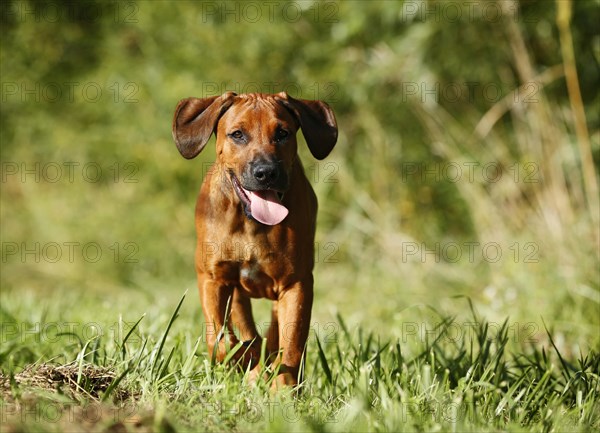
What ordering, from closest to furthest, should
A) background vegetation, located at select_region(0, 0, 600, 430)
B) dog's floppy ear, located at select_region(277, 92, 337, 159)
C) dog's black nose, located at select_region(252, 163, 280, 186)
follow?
dog's black nose, located at select_region(252, 163, 280, 186), dog's floppy ear, located at select_region(277, 92, 337, 159), background vegetation, located at select_region(0, 0, 600, 430)

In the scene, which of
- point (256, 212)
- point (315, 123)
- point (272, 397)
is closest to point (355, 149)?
point (315, 123)

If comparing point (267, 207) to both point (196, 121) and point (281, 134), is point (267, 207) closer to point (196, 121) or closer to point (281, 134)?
point (281, 134)

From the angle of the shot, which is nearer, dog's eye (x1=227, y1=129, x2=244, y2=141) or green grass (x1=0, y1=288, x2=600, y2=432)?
green grass (x1=0, y1=288, x2=600, y2=432)

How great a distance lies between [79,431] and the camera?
7.82 feet


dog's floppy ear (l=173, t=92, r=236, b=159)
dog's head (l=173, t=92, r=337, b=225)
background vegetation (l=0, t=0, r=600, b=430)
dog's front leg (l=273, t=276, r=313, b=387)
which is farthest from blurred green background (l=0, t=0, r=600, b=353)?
dog's floppy ear (l=173, t=92, r=236, b=159)

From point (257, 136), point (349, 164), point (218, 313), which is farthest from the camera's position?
point (349, 164)

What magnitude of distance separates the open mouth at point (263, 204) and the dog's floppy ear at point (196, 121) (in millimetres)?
247

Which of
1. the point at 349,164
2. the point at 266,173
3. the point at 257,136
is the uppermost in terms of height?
the point at 257,136

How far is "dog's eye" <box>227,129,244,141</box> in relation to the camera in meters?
3.25

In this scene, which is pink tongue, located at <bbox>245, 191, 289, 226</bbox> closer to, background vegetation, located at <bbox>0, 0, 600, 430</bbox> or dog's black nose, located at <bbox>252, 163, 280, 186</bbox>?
dog's black nose, located at <bbox>252, 163, 280, 186</bbox>

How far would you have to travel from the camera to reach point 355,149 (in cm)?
924

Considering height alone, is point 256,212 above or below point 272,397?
above

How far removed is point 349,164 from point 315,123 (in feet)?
18.8

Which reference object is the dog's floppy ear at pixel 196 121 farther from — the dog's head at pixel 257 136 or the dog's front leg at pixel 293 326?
the dog's front leg at pixel 293 326
